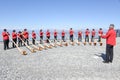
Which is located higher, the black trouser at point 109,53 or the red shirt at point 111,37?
the red shirt at point 111,37

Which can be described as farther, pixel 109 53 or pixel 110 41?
pixel 109 53

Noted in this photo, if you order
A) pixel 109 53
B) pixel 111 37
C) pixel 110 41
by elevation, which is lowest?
pixel 109 53

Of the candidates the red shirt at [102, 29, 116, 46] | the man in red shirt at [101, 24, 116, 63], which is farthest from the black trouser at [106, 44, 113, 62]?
the red shirt at [102, 29, 116, 46]

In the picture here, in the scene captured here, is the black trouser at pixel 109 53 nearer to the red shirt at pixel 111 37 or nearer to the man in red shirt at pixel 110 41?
the man in red shirt at pixel 110 41

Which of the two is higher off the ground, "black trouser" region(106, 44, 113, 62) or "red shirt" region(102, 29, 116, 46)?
"red shirt" region(102, 29, 116, 46)

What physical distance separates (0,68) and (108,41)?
634 cm

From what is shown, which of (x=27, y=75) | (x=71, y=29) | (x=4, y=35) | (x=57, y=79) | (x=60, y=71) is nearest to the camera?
(x=57, y=79)

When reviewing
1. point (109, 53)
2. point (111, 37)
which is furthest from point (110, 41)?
point (109, 53)

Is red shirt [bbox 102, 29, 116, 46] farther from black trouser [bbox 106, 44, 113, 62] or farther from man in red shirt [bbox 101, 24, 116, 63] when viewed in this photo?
black trouser [bbox 106, 44, 113, 62]

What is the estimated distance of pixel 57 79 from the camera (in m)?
8.88

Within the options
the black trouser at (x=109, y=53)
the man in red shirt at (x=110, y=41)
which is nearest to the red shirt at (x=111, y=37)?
the man in red shirt at (x=110, y=41)

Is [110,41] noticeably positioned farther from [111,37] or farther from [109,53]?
[109,53]

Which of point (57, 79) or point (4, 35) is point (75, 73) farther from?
point (4, 35)

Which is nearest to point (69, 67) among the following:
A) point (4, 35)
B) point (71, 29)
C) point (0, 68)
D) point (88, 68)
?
point (88, 68)
